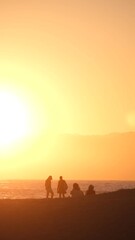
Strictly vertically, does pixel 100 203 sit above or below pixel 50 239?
above

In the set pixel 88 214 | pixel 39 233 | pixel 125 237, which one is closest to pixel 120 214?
pixel 88 214

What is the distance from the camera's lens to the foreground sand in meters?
24.2

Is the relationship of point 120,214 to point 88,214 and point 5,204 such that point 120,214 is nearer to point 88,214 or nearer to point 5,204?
point 88,214

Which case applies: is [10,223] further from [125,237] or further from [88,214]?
[125,237]

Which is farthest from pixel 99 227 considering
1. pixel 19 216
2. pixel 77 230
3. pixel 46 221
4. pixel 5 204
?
pixel 5 204

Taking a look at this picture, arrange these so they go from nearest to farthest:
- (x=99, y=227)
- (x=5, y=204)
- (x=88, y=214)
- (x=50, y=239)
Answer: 1. (x=50, y=239)
2. (x=99, y=227)
3. (x=88, y=214)
4. (x=5, y=204)

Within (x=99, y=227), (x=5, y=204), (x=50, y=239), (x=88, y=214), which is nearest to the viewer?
(x=50, y=239)

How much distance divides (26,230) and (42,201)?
225 inches

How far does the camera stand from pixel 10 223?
25812mm

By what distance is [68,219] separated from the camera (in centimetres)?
2627

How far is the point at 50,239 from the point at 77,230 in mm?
1831

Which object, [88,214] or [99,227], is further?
[88,214]

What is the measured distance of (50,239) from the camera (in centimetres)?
2352

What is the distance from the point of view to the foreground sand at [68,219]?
24.2m
